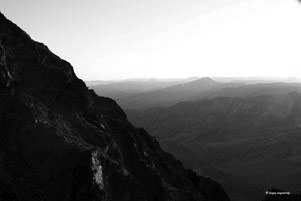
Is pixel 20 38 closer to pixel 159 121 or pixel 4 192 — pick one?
pixel 4 192

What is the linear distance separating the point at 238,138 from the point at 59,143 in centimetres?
11397

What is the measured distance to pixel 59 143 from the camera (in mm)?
20891

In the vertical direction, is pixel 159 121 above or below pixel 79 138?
below

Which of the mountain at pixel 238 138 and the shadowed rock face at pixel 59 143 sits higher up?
the shadowed rock face at pixel 59 143

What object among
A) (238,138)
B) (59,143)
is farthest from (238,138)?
(59,143)

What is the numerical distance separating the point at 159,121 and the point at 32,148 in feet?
491

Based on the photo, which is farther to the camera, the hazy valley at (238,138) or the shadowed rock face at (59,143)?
the hazy valley at (238,138)

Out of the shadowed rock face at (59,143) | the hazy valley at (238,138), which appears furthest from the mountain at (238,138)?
the shadowed rock face at (59,143)

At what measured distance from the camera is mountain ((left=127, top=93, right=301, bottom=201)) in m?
83.5

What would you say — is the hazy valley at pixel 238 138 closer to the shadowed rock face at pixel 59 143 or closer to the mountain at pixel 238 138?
the mountain at pixel 238 138

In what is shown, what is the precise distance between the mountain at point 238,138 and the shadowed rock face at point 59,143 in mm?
45977

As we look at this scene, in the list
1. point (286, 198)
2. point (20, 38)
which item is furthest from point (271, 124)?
point (20, 38)

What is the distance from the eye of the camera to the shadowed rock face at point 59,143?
64.0ft

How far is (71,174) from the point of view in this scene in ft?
66.0
